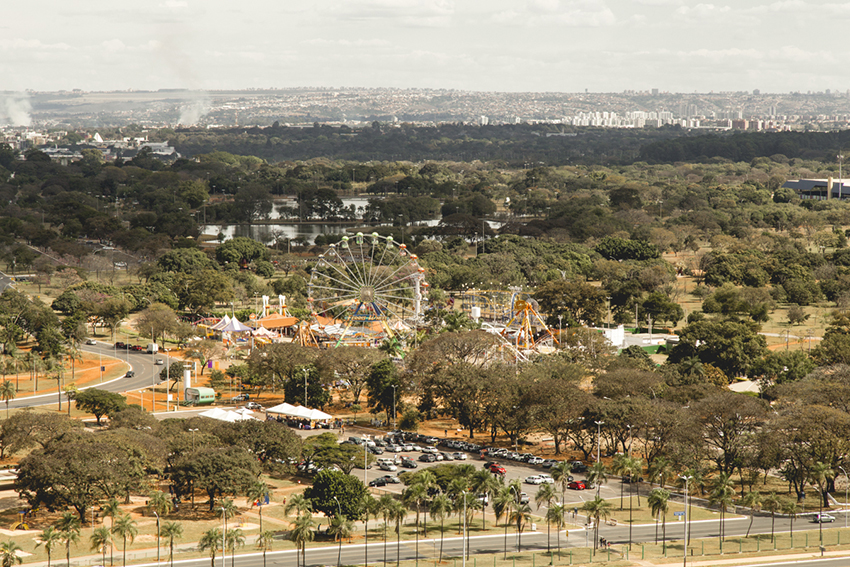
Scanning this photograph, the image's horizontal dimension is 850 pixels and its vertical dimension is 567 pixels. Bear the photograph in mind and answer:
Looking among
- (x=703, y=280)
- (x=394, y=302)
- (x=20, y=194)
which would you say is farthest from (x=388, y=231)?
(x=20, y=194)

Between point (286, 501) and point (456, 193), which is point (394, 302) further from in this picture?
point (456, 193)

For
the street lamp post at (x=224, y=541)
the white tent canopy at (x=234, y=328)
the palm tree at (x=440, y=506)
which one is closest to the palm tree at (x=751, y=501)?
the palm tree at (x=440, y=506)

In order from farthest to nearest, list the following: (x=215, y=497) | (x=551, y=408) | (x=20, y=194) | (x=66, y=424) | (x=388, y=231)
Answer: (x=20, y=194) → (x=388, y=231) → (x=551, y=408) → (x=66, y=424) → (x=215, y=497)

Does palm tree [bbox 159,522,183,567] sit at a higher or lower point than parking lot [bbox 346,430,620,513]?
higher

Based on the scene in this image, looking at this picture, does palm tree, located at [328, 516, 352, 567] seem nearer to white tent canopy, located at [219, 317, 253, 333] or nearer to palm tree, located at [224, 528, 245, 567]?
palm tree, located at [224, 528, 245, 567]

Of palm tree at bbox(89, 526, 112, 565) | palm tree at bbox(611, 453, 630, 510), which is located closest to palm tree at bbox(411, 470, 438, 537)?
palm tree at bbox(611, 453, 630, 510)
